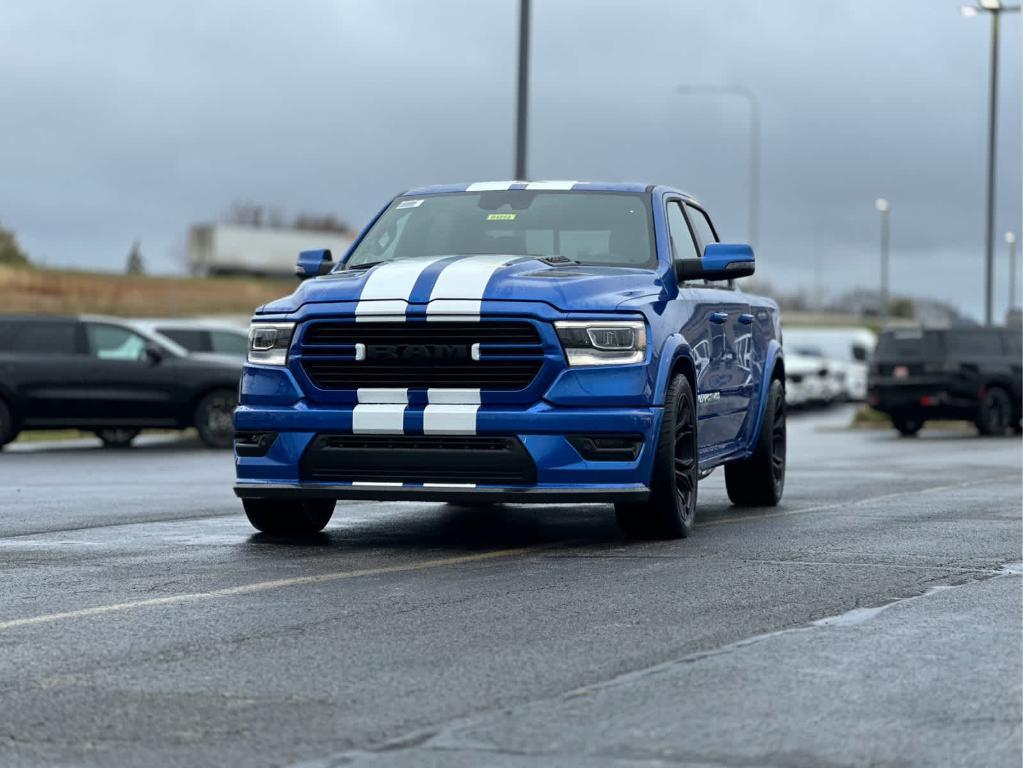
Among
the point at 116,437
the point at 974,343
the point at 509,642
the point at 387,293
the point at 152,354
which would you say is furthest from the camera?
the point at 974,343

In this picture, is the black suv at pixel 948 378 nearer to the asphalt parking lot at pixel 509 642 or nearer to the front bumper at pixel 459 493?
the asphalt parking lot at pixel 509 642

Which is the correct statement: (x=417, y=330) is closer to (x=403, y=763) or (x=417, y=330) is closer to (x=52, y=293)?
(x=403, y=763)

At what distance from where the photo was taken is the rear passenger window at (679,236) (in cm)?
1141

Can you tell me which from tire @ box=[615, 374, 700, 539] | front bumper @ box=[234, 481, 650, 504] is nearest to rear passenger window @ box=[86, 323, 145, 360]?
tire @ box=[615, 374, 700, 539]

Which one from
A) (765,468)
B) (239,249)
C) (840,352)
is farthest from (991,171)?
(239,249)

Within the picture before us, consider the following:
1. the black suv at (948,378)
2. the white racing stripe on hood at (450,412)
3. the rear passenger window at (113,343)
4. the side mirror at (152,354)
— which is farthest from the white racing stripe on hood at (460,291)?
the black suv at (948,378)

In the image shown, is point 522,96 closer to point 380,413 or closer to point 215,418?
point 215,418

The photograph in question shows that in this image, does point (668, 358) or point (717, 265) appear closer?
point (668, 358)

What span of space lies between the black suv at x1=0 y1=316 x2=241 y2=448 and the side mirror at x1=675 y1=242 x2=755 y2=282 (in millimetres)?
13671

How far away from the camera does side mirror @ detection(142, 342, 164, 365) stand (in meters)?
24.0

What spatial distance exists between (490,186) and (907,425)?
70.8ft

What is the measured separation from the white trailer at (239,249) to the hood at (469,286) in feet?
256

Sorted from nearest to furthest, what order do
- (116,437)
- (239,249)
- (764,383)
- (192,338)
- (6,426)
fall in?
(764,383), (6,426), (116,437), (192,338), (239,249)

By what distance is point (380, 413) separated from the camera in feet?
31.9
